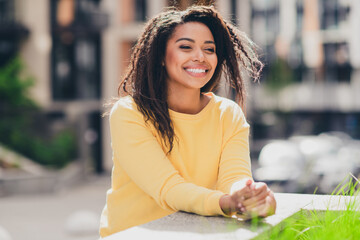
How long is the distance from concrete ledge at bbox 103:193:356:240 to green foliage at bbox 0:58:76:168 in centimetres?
1616

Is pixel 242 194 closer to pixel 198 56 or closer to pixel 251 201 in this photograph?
pixel 251 201

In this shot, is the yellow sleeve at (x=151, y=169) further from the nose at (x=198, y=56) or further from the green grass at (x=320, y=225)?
the nose at (x=198, y=56)

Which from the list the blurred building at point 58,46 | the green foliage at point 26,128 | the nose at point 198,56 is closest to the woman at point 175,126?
the nose at point 198,56

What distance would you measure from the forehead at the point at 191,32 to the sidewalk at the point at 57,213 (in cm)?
710

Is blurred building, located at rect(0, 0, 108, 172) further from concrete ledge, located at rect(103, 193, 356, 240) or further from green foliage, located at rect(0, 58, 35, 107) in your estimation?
concrete ledge, located at rect(103, 193, 356, 240)

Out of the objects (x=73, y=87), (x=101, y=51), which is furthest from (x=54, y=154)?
(x=101, y=51)

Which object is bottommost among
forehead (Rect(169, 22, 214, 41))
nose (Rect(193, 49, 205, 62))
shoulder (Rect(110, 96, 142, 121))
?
shoulder (Rect(110, 96, 142, 121))

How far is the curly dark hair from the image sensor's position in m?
2.11

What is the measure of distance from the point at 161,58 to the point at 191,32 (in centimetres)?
17

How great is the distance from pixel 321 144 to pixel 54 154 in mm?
8936

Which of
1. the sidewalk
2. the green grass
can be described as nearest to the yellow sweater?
the green grass

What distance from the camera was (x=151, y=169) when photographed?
1955mm

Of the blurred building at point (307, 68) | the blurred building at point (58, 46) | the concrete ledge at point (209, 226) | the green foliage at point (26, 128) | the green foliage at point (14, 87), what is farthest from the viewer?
the blurred building at point (307, 68)

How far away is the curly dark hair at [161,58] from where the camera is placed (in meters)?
2.11
